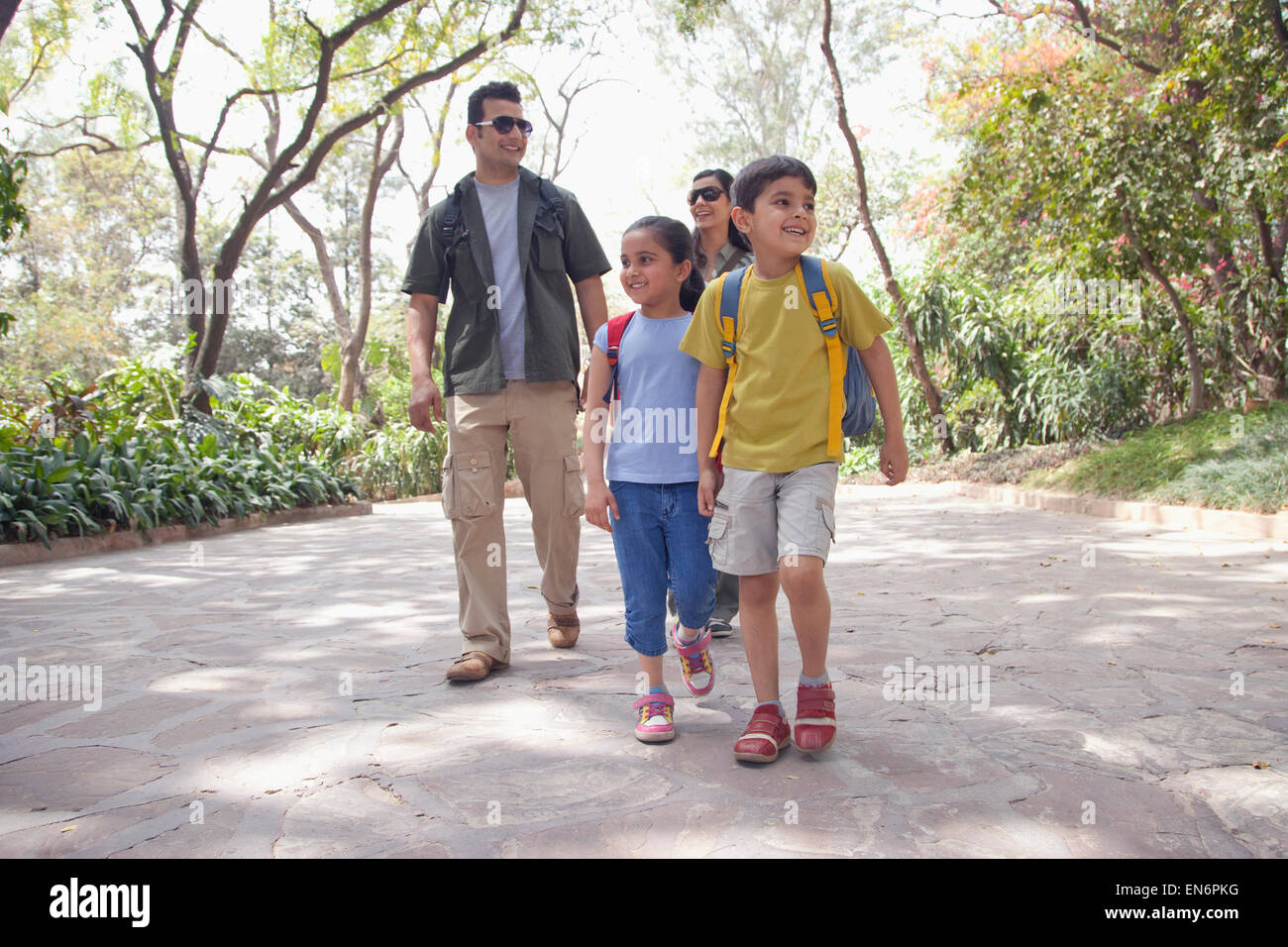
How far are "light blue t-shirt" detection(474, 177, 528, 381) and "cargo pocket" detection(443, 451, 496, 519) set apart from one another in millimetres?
352

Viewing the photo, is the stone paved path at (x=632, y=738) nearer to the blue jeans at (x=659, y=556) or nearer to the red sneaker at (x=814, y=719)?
the red sneaker at (x=814, y=719)

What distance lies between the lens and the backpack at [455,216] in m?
3.96

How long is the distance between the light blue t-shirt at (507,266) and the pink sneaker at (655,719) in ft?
4.82

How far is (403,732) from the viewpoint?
3066 mm

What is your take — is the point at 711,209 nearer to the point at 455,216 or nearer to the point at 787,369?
the point at 455,216

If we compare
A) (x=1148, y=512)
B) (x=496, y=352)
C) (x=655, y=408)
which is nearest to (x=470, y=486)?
(x=496, y=352)

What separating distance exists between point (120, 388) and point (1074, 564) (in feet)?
37.2

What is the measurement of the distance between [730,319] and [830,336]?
0.98ft

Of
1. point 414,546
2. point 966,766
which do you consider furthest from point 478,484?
point 414,546

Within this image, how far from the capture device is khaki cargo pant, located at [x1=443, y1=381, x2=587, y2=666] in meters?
3.84

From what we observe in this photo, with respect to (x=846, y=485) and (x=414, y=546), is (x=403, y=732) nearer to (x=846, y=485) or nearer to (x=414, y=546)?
(x=414, y=546)

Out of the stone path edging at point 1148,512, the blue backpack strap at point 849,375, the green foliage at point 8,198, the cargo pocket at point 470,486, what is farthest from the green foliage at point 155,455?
the stone path edging at point 1148,512

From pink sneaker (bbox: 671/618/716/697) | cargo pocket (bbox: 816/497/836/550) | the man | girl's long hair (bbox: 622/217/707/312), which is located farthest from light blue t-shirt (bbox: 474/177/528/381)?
cargo pocket (bbox: 816/497/836/550)

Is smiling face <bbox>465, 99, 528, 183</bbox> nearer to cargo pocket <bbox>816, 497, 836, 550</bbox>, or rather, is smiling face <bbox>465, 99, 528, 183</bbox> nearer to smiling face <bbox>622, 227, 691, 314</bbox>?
smiling face <bbox>622, 227, 691, 314</bbox>
